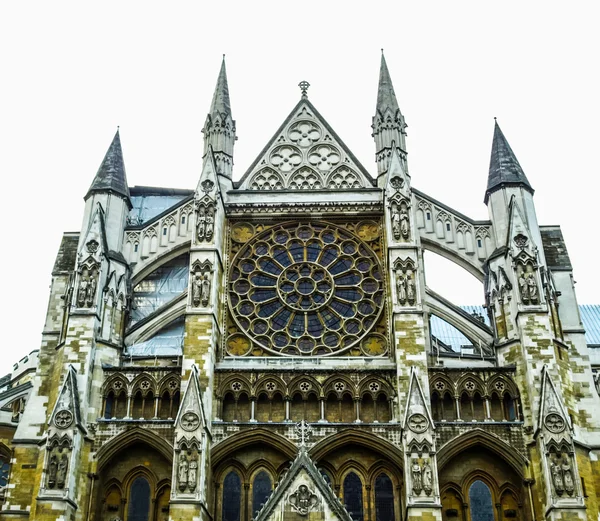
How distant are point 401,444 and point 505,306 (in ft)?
18.1

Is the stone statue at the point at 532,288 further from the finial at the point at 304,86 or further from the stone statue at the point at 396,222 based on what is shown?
the finial at the point at 304,86

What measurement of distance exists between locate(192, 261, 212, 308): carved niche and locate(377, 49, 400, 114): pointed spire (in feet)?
29.7

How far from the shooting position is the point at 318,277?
27.2 meters

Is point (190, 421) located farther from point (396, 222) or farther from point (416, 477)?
point (396, 222)

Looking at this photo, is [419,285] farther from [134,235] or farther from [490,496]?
[134,235]

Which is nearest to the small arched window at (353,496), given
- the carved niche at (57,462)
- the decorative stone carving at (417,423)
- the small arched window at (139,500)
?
the decorative stone carving at (417,423)

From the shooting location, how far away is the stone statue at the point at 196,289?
25297mm

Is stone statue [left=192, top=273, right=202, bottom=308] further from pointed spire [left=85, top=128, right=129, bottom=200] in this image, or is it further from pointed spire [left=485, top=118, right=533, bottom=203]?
pointed spire [left=485, top=118, right=533, bottom=203]

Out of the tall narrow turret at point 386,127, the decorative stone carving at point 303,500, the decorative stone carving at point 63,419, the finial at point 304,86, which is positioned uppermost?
the finial at point 304,86

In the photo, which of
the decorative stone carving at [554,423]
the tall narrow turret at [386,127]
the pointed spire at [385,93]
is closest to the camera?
the decorative stone carving at [554,423]

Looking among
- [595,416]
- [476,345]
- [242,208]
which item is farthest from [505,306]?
[242,208]

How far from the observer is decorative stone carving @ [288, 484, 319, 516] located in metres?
21.5

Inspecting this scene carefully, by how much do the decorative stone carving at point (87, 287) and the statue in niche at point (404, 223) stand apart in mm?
9620

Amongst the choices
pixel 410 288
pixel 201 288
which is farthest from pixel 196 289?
pixel 410 288
